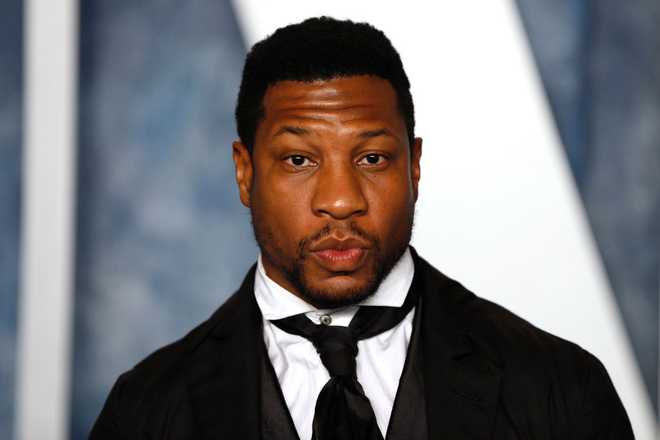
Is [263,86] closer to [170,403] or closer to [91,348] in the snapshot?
[170,403]

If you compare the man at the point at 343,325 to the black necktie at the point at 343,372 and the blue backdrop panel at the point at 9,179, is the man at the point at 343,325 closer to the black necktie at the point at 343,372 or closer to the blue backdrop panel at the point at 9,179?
the black necktie at the point at 343,372

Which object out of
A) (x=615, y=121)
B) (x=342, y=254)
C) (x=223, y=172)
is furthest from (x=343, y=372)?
(x=615, y=121)

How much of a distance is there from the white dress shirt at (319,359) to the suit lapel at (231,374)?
0.21 feet

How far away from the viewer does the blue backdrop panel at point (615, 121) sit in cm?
347

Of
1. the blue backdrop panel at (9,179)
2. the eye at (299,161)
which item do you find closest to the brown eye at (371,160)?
the eye at (299,161)

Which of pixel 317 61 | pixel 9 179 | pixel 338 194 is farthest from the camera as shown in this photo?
pixel 9 179

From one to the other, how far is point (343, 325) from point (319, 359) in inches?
3.7

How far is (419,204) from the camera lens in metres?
3.39

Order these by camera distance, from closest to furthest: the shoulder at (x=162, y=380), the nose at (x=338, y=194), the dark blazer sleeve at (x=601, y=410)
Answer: the nose at (x=338, y=194), the dark blazer sleeve at (x=601, y=410), the shoulder at (x=162, y=380)

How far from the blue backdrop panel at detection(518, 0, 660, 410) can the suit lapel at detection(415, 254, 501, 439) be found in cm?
130

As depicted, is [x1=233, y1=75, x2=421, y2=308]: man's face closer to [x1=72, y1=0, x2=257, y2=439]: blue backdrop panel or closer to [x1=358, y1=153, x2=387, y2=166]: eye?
[x1=358, y1=153, x2=387, y2=166]: eye

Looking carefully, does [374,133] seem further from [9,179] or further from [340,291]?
[9,179]

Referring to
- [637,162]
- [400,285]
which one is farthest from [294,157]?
[637,162]

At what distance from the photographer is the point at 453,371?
7.21 ft
